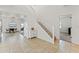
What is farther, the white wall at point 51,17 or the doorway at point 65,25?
the doorway at point 65,25

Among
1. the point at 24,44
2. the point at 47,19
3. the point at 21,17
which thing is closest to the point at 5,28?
the point at 21,17

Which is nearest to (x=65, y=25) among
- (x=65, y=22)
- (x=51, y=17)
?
(x=65, y=22)

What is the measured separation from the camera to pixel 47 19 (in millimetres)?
4078

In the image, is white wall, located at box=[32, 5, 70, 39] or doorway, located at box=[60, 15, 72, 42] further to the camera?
doorway, located at box=[60, 15, 72, 42]

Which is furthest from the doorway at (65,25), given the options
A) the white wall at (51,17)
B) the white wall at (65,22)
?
the white wall at (51,17)

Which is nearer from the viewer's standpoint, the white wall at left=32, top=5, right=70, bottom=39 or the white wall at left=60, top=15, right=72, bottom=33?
the white wall at left=32, top=5, right=70, bottom=39

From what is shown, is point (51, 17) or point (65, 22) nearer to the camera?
point (51, 17)

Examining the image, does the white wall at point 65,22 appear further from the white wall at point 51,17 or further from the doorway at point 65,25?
the white wall at point 51,17

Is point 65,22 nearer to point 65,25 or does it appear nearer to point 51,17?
point 65,25

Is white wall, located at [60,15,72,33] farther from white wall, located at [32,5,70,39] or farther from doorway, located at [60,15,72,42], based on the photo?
white wall, located at [32,5,70,39]

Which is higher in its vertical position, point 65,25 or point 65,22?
point 65,22

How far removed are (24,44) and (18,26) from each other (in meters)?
0.70

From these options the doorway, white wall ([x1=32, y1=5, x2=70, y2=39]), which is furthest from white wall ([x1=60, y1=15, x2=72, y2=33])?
white wall ([x1=32, y1=5, x2=70, y2=39])
